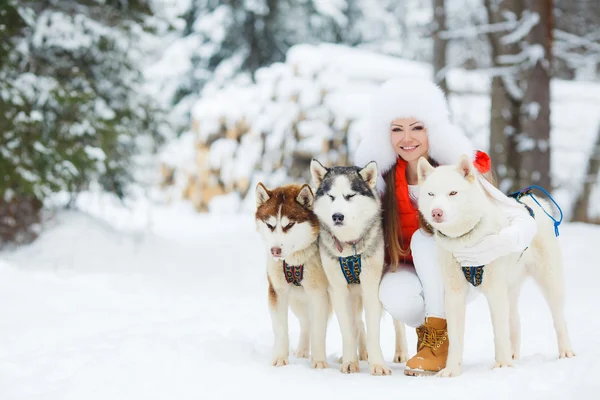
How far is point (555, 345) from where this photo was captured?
3742 mm

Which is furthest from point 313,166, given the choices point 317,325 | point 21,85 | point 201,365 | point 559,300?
point 21,85

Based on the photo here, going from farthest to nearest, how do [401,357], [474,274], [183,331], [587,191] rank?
[587,191]
[183,331]
[401,357]
[474,274]

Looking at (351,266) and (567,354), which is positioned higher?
(351,266)

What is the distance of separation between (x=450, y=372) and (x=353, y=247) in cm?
78

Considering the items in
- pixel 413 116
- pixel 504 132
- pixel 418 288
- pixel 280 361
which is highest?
pixel 413 116

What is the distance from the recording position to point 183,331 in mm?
4035

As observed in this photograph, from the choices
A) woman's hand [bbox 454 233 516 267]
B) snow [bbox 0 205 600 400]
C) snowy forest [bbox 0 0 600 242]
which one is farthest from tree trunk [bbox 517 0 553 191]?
woman's hand [bbox 454 233 516 267]

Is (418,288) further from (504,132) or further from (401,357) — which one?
(504,132)

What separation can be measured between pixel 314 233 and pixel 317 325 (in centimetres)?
52

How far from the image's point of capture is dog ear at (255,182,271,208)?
331 centimetres

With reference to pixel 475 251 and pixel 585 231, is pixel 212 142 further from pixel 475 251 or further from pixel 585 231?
pixel 475 251

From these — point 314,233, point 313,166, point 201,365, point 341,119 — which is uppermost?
point 313,166

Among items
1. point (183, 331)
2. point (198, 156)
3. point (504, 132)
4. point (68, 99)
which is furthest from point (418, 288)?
point (198, 156)

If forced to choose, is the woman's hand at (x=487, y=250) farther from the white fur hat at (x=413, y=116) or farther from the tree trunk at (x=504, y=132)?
the tree trunk at (x=504, y=132)
